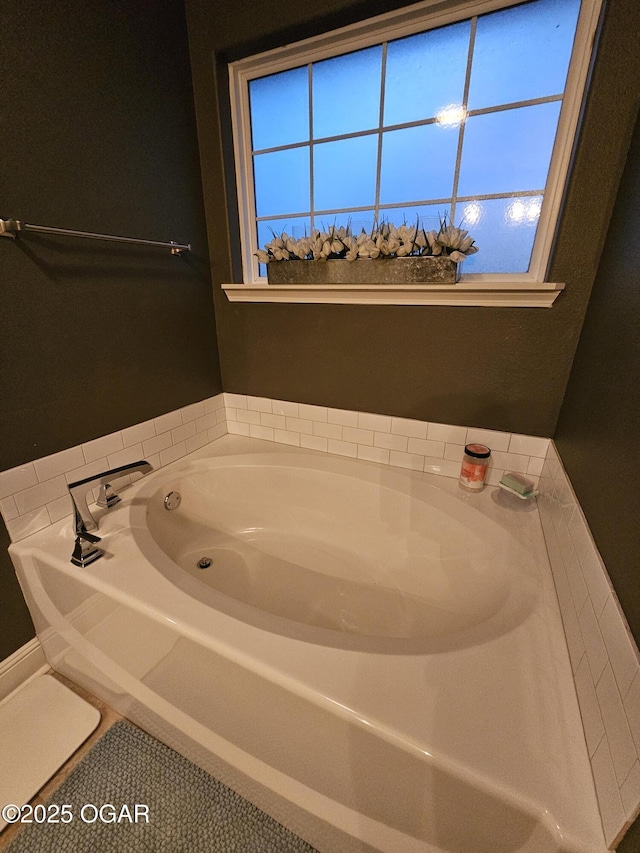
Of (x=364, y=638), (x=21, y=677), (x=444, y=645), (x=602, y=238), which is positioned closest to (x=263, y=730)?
(x=364, y=638)

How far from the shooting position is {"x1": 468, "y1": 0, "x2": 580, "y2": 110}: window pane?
109 centimetres

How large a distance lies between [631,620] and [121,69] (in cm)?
201

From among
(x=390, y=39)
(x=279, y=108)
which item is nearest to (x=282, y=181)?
(x=279, y=108)

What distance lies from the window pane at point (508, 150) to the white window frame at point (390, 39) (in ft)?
0.14

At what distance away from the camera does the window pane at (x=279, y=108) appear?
4.81ft

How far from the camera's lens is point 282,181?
5.27 feet

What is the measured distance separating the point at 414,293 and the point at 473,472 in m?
0.71

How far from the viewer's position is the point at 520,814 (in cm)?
56

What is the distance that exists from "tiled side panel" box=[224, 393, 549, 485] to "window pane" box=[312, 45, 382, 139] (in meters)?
1.14

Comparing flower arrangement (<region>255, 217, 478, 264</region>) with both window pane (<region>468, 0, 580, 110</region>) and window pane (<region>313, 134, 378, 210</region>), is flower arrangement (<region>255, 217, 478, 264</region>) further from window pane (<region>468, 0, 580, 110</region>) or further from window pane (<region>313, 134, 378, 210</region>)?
window pane (<region>468, 0, 580, 110</region>)

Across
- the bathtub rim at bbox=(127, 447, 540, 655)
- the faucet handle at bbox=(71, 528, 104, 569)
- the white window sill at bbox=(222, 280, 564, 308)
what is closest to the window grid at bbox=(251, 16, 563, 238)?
the white window sill at bbox=(222, 280, 564, 308)

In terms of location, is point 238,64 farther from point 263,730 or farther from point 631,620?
point 263,730

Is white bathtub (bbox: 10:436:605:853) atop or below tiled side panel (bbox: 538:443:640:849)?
below

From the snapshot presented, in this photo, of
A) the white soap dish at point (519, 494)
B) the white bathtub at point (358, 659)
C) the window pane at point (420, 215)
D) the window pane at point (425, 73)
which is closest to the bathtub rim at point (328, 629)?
the white bathtub at point (358, 659)
